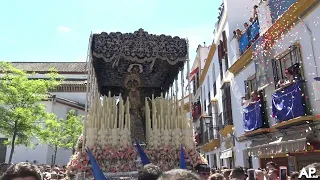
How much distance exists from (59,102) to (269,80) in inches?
852

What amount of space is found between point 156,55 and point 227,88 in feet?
36.4

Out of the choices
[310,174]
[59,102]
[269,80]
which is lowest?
[310,174]

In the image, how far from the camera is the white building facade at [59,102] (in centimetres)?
2656

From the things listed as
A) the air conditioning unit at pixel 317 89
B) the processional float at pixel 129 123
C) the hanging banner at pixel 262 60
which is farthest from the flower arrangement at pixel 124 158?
the hanging banner at pixel 262 60

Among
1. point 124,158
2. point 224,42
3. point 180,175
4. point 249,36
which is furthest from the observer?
point 224,42

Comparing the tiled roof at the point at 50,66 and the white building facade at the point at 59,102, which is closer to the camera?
the white building facade at the point at 59,102

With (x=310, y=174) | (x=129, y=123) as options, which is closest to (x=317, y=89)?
(x=129, y=123)

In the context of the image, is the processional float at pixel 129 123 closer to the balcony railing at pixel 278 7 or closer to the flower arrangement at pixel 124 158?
the flower arrangement at pixel 124 158

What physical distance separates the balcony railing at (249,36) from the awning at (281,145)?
4583mm

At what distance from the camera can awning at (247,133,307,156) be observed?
900 cm

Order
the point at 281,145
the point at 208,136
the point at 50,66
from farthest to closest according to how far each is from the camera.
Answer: the point at 50,66 → the point at 208,136 → the point at 281,145

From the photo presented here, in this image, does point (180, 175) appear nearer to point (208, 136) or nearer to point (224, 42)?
point (224, 42)

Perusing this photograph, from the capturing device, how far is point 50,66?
34.9 meters

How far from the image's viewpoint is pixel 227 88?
661 inches
